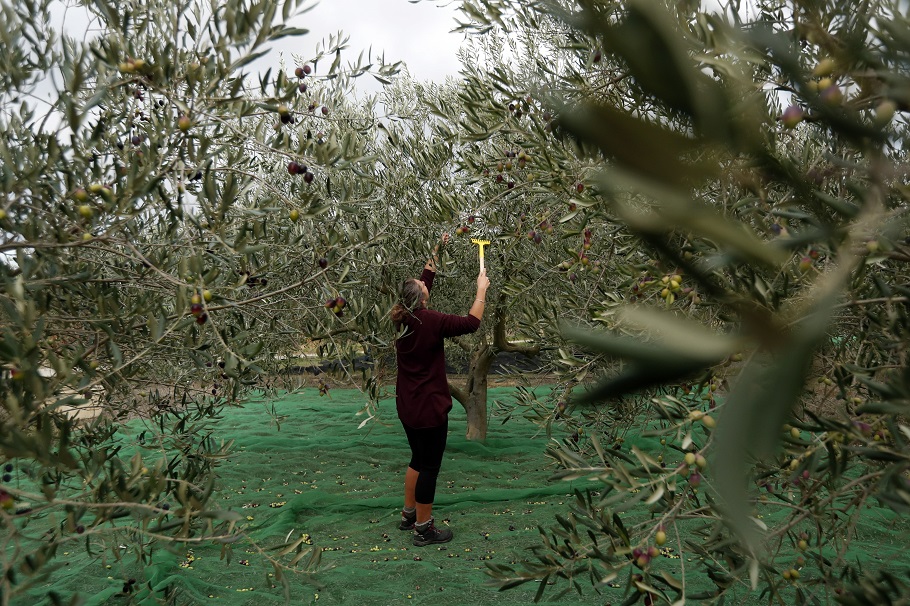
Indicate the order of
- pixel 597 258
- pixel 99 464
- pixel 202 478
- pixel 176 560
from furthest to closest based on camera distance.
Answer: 1. pixel 176 560
2. pixel 597 258
3. pixel 202 478
4. pixel 99 464

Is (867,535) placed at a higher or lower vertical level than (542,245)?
lower

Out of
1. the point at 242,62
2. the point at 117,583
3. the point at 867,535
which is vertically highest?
the point at 242,62

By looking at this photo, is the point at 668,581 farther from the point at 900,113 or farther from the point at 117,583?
the point at 117,583

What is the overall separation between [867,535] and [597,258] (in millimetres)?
3864

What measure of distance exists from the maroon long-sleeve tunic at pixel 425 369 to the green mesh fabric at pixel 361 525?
57 cm

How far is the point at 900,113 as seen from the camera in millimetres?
738

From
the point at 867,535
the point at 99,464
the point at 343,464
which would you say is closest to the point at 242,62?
the point at 99,464

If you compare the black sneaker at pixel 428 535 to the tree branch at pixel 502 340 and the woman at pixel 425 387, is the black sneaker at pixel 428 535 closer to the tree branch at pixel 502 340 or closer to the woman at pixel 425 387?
the woman at pixel 425 387

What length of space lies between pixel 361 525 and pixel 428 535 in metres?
0.83

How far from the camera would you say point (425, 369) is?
17.5 ft

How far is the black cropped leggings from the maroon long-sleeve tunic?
3.3 inches

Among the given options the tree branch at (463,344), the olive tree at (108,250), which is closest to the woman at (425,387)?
the olive tree at (108,250)

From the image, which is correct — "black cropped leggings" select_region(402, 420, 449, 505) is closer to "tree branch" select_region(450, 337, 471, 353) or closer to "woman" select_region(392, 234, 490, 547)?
"woman" select_region(392, 234, 490, 547)

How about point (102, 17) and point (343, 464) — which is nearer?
point (102, 17)
